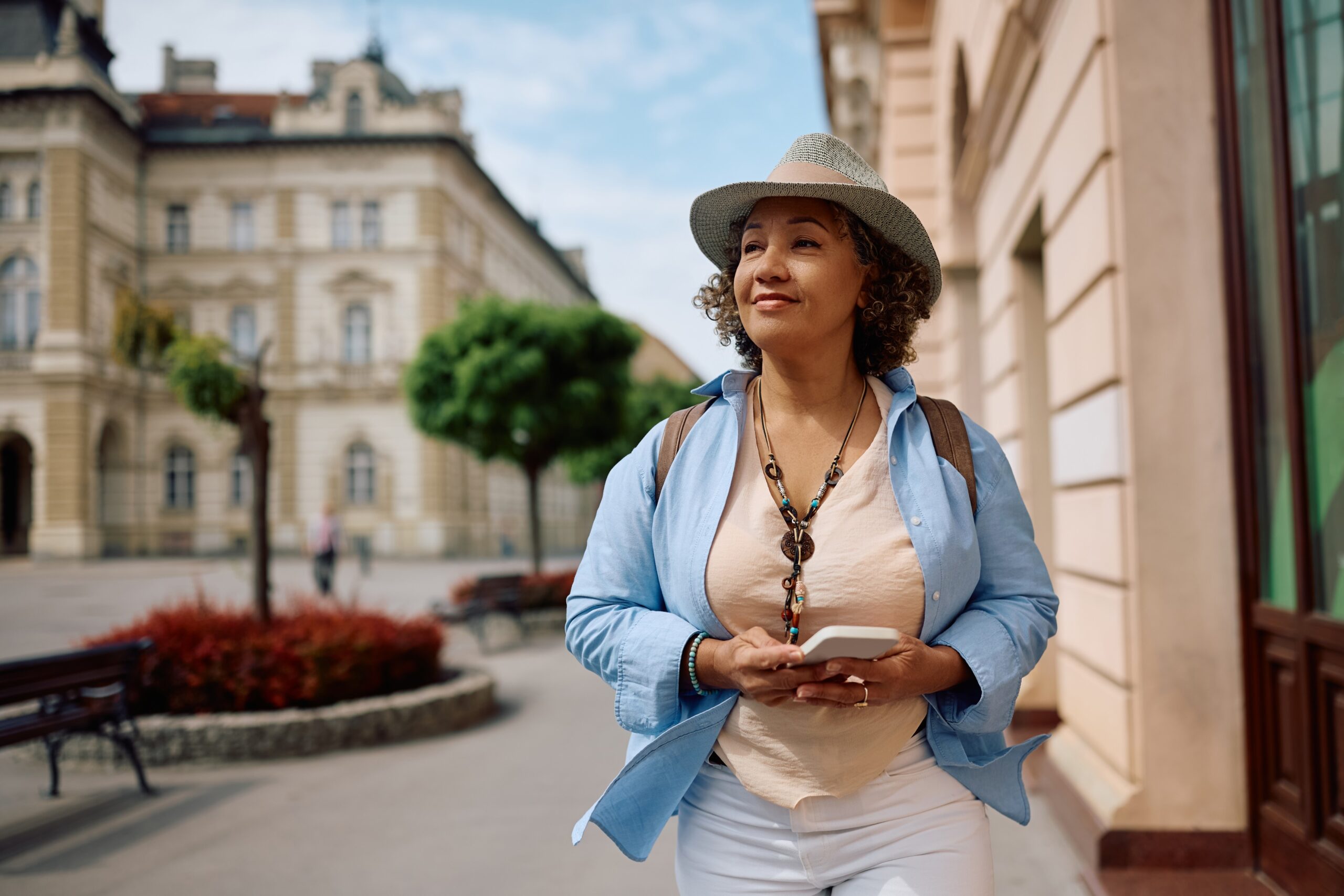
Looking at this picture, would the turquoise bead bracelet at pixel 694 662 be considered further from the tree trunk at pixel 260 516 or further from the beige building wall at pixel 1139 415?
the tree trunk at pixel 260 516

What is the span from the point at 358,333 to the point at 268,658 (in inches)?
1302

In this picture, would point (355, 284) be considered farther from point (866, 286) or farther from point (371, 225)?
point (866, 286)

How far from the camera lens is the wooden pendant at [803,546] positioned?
6.16ft

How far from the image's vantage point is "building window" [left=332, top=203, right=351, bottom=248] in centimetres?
3872

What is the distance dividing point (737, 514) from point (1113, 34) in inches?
129

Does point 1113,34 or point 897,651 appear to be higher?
point 1113,34

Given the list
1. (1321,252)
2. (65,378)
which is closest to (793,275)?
(1321,252)

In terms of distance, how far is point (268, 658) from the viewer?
7.38m

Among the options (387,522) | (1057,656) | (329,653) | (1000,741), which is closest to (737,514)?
(1000,741)

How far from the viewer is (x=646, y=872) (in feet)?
15.5

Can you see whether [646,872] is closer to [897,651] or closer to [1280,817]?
[1280,817]

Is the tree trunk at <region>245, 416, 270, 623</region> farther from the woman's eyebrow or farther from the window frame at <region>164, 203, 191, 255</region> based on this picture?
the window frame at <region>164, 203, 191, 255</region>

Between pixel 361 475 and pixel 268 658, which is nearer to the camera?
pixel 268 658

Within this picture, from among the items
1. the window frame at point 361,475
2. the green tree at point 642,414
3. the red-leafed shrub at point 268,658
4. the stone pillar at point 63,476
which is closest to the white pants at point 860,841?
the red-leafed shrub at point 268,658
